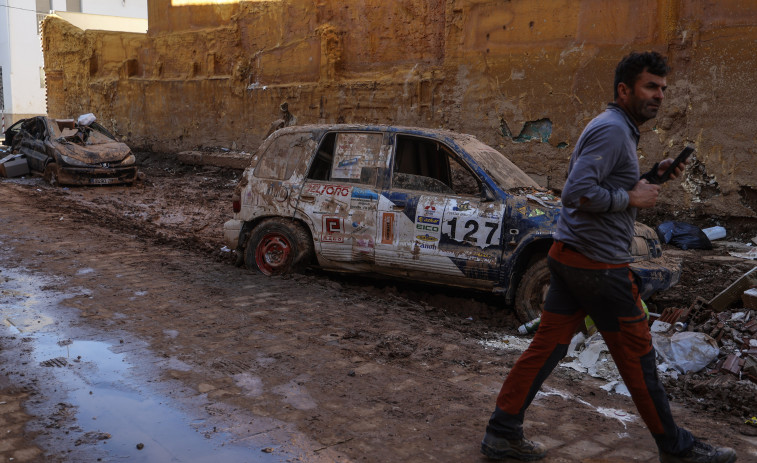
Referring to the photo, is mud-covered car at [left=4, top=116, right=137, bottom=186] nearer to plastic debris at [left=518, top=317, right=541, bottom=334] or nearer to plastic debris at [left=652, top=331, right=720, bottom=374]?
plastic debris at [left=518, top=317, right=541, bottom=334]

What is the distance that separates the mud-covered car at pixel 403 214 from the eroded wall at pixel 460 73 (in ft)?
14.8

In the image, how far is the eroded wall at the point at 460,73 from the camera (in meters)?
9.95

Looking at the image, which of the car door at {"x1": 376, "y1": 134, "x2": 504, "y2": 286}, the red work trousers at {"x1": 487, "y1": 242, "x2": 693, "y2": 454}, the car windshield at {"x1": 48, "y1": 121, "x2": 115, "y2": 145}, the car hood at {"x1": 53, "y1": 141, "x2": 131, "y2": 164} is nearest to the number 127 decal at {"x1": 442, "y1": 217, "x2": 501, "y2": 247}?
the car door at {"x1": 376, "y1": 134, "x2": 504, "y2": 286}

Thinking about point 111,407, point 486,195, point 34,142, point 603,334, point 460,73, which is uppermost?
point 460,73

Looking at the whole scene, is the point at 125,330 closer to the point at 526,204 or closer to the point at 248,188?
the point at 248,188

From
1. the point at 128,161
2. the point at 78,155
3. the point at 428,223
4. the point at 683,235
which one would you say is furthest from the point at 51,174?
the point at 683,235

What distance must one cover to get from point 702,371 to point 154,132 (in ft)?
67.2

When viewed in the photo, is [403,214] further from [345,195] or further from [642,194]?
[642,194]

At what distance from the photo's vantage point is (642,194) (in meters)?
3.27

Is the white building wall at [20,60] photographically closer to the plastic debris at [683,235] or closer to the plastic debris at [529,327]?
the plastic debris at [683,235]

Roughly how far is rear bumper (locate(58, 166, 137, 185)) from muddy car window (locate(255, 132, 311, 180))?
30.6 feet

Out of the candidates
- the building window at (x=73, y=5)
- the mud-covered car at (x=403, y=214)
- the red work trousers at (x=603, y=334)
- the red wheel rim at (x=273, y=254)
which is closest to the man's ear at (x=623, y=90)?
the red work trousers at (x=603, y=334)

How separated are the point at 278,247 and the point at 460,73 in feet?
22.8

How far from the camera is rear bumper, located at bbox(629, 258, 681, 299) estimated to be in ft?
19.5
